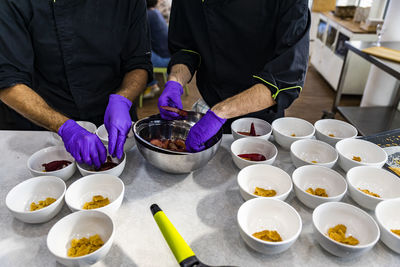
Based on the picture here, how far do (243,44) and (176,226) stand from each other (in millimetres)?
940

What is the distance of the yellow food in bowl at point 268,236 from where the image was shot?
0.87 meters

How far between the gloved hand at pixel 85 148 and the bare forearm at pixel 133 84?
447 millimetres

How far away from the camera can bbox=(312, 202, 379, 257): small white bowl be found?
812 millimetres

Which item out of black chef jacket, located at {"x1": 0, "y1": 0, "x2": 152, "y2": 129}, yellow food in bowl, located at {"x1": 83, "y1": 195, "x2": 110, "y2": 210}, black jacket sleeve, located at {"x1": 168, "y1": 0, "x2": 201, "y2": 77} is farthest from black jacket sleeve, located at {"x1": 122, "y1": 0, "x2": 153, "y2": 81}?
yellow food in bowl, located at {"x1": 83, "y1": 195, "x2": 110, "y2": 210}

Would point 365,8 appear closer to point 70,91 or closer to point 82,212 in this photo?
point 70,91

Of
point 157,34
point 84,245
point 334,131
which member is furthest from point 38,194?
point 157,34

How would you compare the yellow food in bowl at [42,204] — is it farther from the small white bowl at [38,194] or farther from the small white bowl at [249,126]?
the small white bowl at [249,126]

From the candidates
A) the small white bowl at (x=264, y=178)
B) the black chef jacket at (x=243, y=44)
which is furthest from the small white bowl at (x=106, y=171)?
the black chef jacket at (x=243, y=44)

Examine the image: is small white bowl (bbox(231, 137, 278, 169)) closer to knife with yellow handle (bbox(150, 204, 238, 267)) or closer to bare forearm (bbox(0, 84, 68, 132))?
knife with yellow handle (bbox(150, 204, 238, 267))

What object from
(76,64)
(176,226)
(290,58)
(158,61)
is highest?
(290,58)

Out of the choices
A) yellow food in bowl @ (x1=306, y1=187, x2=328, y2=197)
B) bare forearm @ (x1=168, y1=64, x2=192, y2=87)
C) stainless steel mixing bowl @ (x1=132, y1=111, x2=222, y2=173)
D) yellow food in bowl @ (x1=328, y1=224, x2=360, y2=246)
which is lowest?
yellow food in bowl @ (x1=328, y1=224, x2=360, y2=246)

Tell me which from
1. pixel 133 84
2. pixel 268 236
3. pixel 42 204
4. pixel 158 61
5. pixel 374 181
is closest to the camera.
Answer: pixel 268 236

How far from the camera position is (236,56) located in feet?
4.93

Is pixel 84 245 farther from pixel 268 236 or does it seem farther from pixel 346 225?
pixel 346 225
